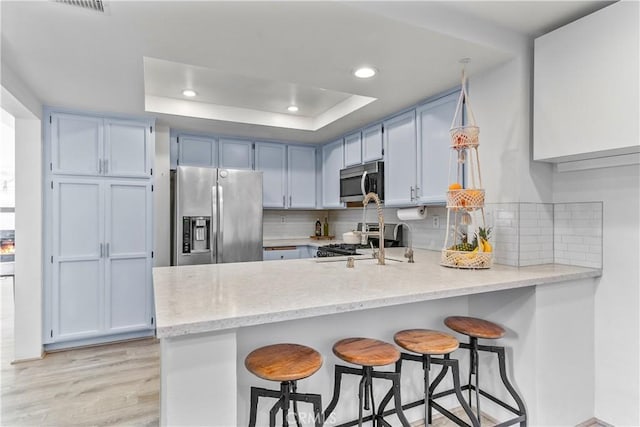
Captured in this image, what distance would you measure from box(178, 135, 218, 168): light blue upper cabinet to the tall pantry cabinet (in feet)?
1.79

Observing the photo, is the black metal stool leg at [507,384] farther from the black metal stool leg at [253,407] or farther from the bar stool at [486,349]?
the black metal stool leg at [253,407]

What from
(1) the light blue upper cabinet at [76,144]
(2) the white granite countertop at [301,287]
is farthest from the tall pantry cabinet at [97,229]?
(2) the white granite countertop at [301,287]

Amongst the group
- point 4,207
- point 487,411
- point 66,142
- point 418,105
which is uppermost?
point 418,105

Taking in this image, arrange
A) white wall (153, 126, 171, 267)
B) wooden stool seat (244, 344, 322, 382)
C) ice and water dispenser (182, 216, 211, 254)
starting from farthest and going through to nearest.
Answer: white wall (153, 126, 171, 267)
ice and water dispenser (182, 216, 211, 254)
wooden stool seat (244, 344, 322, 382)

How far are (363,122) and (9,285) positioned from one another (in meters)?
6.37

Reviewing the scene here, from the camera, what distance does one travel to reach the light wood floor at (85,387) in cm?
215

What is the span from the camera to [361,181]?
3.71 meters

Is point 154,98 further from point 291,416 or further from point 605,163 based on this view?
point 605,163

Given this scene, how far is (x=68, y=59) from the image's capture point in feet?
7.16

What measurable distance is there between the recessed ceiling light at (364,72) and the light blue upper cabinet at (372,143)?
1.13 m

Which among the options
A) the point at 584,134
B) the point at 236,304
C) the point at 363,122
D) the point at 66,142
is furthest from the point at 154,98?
the point at 584,134

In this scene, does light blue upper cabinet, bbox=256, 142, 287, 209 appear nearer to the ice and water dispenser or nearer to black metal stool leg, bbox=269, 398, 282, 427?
the ice and water dispenser

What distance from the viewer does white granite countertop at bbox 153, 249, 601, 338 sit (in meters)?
1.20

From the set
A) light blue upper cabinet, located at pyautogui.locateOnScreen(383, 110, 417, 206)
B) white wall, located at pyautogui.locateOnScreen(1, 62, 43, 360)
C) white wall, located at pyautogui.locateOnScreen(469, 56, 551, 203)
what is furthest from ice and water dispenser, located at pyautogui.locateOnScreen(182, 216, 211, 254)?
white wall, located at pyautogui.locateOnScreen(469, 56, 551, 203)
